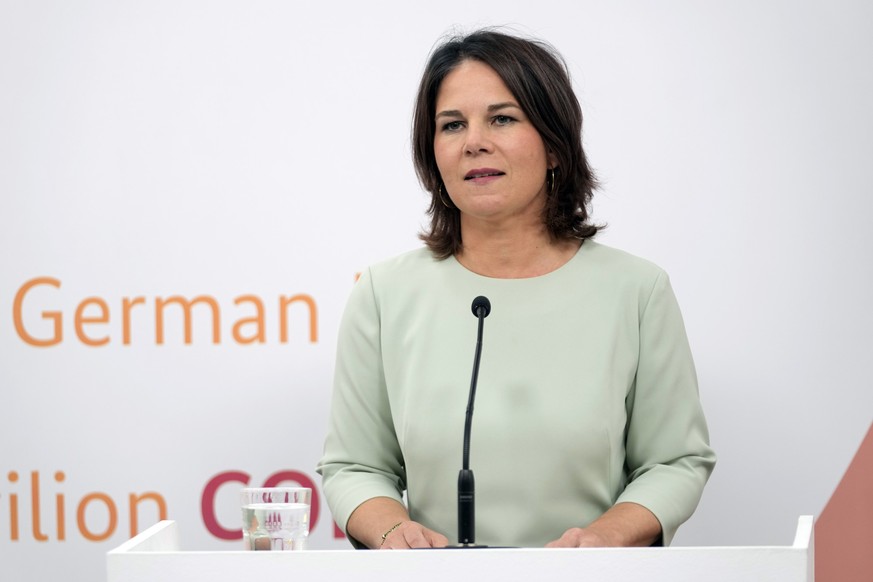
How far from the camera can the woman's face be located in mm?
2096

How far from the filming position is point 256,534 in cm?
161

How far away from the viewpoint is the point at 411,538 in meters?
1.83

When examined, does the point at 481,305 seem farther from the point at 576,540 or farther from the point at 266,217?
the point at 266,217

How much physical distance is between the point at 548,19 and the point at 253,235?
0.83m

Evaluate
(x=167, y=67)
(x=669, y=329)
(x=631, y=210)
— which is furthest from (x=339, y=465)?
(x=167, y=67)

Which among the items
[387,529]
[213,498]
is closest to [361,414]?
[387,529]

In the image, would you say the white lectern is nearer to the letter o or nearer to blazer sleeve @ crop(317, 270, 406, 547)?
blazer sleeve @ crop(317, 270, 406, 547)

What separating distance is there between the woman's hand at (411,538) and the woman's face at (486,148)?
59 centimetres

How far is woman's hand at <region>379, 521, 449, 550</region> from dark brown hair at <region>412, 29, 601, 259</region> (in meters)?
0.58

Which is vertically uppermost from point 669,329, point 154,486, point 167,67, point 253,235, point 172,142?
point 167,67

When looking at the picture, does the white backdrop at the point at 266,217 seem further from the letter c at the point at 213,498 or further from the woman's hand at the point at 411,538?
the woman's hand at the point at 411,538

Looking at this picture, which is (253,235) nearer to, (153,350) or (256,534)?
(153,350)

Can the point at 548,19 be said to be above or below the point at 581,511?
above

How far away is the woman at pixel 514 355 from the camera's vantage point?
2.03 meters
